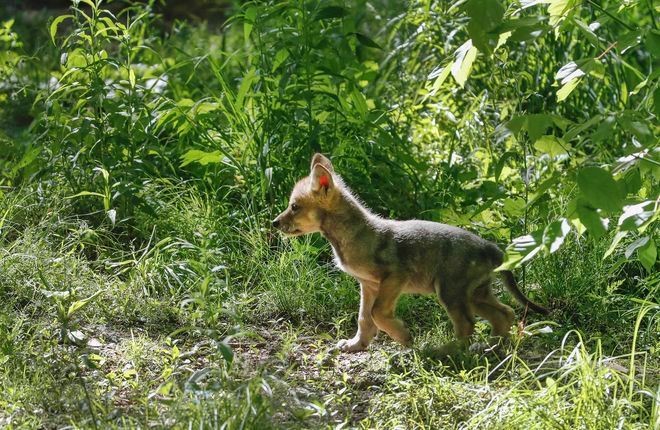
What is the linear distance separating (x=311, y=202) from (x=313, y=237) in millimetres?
870

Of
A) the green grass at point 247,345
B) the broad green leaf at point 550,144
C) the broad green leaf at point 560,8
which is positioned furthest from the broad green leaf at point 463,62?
the green grass at point 247,345

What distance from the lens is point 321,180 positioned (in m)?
5.94

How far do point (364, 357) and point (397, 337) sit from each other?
0.21 m

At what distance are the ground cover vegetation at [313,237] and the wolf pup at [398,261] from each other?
0.16m

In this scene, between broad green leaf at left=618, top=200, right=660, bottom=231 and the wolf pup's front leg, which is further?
the wolf pup's front leg

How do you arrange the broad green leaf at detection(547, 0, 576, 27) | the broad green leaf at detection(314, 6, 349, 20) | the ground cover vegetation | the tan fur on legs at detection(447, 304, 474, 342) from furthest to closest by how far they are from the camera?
the broad green leaf at detection(314, 6, 349, 20) < the tan fur on legs at detection(447, 304, 474, 342) < the ground cover vegetation < the broad green leaf at detection(547, 0, 576, 27)

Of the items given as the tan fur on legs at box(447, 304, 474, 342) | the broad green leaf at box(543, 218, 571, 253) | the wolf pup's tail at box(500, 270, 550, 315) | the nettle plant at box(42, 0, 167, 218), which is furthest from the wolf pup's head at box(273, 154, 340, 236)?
the broad green leaf at box(543, 218, 571, 253)

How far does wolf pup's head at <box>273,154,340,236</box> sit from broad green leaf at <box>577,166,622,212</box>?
2.31 metres

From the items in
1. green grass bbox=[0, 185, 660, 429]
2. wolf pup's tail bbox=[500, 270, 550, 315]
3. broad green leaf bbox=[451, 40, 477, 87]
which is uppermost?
broad green leaf bbox=[451, 40, 477, 87]

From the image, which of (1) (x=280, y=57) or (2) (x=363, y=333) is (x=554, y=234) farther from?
(1) (x=280, y=57)

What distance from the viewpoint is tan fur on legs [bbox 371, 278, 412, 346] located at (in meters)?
5.67

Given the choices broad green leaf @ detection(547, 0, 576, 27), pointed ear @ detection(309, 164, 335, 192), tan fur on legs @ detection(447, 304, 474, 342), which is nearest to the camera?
broad green leaf @ detection(547, 0, 576, 27)

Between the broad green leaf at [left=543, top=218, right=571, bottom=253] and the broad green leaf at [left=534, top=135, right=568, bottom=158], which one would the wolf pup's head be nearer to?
the broad green leaf at [left=534, top=135, right=568, bottom=158]

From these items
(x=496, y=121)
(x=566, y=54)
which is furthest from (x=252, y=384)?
(x=566, y=54)
